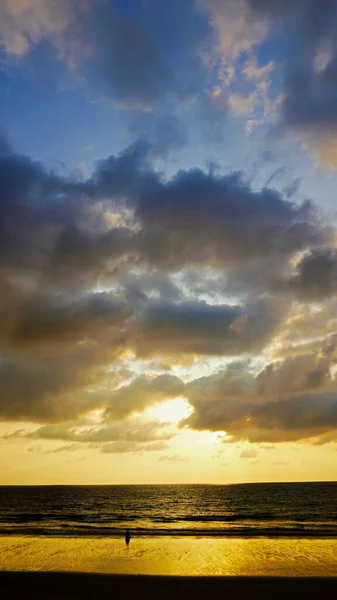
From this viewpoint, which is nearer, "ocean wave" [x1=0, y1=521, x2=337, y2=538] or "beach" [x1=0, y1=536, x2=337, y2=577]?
"beach" [x1=0, y1=536, x2=337, y2=577]

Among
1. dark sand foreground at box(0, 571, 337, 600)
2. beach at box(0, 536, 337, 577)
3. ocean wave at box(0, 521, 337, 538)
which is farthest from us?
ocean wave at box(0, 521, 337, 538)

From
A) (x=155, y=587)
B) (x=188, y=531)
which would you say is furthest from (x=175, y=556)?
(x=188, y=531)

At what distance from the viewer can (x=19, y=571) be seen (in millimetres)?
30000

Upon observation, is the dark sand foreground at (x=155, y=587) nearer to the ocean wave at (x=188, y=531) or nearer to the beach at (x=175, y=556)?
the beach at (x=175, y=556)

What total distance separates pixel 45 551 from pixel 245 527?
3244 cm

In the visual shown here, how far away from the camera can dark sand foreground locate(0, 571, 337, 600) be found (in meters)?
24.5

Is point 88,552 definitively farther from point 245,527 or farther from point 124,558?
point 245,527

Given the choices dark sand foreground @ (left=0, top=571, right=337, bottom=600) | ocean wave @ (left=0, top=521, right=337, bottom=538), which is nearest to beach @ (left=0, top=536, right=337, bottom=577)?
dark sand foreground @ (left=0, top=571, right=337, bottom=600)

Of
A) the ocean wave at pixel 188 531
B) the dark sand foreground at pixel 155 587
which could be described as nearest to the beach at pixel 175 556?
the dark sand foreground at pixel 155 587

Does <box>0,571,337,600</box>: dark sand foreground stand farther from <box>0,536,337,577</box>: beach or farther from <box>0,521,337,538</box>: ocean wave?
<box>0,521,337,538</box>: ocean wave

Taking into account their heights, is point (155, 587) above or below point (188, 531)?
below

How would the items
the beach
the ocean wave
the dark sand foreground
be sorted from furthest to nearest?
the ocean wave
the beach
the dark sand foreground

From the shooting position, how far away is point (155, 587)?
26000mm

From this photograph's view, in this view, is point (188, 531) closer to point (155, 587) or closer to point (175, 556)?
point (175, 556)
